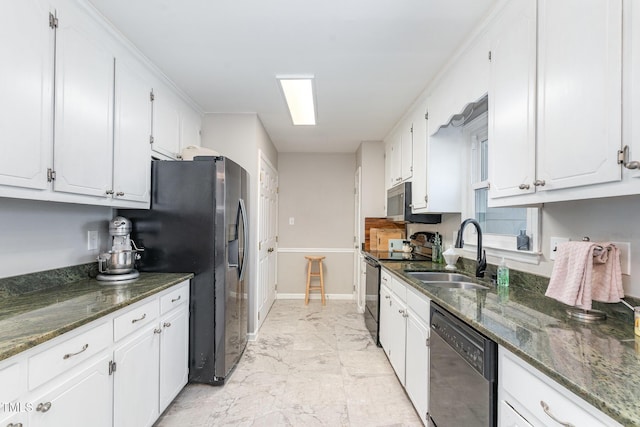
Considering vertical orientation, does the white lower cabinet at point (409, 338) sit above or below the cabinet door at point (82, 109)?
below

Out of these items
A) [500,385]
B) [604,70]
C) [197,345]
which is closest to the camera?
[604,70]

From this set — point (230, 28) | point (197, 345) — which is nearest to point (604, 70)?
point (230, 28)

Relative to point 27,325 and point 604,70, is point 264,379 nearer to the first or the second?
point 27,325

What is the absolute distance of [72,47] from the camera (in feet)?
5.26

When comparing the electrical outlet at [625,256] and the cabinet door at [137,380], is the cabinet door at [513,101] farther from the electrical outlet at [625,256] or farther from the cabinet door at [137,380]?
the cabinet door at [137,380]

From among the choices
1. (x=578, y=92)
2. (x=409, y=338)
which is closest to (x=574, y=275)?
(x=578, y=92)

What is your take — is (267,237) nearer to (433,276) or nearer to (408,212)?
(408,212)

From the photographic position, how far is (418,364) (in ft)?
6.40

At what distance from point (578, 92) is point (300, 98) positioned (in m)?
2.34

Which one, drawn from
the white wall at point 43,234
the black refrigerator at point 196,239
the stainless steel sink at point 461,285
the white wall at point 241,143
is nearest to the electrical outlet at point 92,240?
the white wall at point 43,234

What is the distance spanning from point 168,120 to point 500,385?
283cm

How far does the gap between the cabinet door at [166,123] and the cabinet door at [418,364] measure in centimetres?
231

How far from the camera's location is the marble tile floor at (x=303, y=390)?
2.04m

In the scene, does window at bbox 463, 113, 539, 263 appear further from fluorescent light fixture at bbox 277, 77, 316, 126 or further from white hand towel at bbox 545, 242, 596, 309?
fluorescent light fixture at bbox 277, 77, 316, 126
